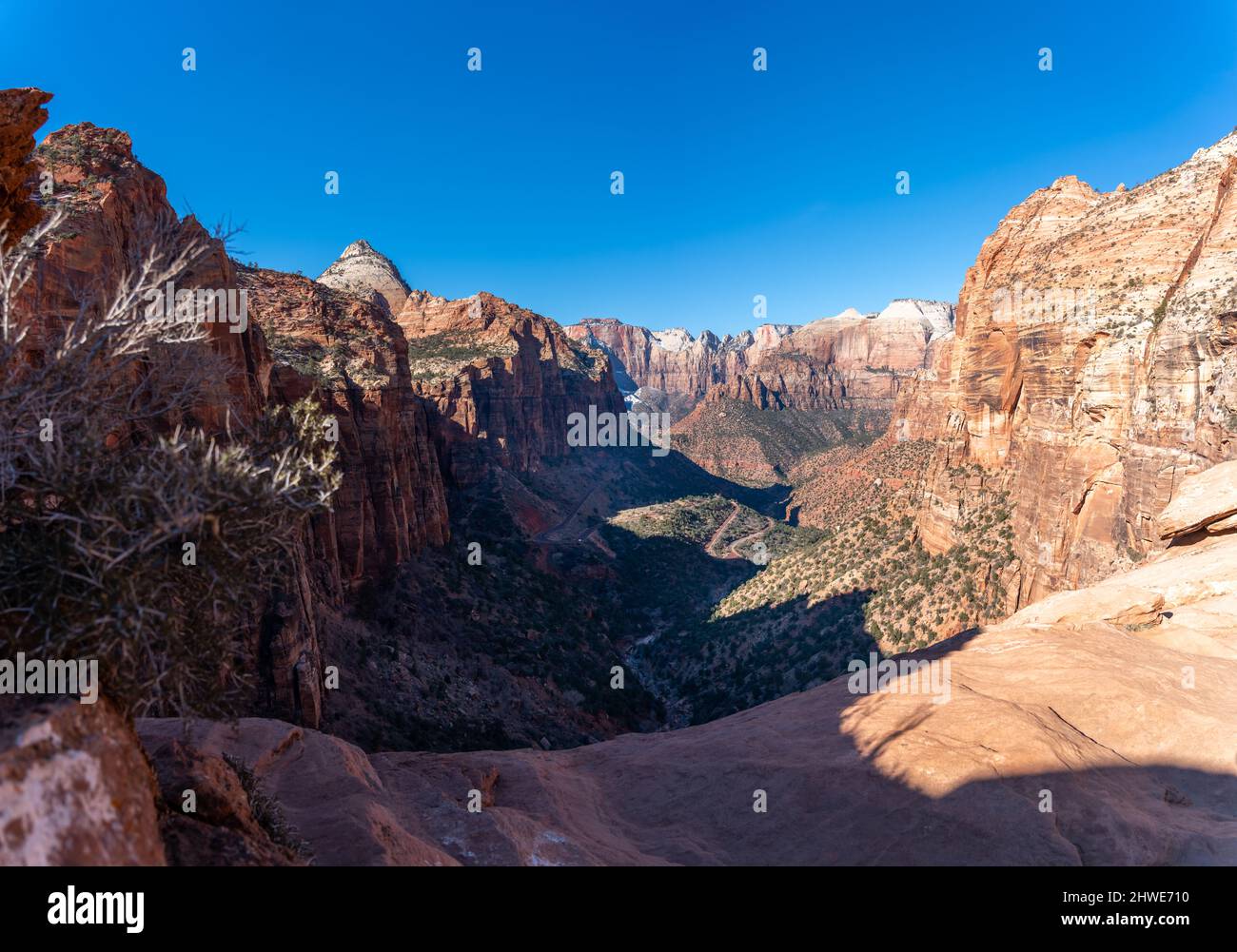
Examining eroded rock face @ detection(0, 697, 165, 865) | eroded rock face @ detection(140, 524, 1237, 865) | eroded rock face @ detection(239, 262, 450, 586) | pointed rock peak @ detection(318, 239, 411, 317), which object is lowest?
eroded rock face @ detection(140, 524, 1237, 865)

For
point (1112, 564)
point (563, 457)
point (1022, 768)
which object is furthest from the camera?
point (563, 457)

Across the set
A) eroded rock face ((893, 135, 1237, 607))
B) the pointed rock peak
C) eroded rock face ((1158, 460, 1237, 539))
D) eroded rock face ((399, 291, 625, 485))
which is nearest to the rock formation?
eroded rock face ((1158, 460, 1237, 539))

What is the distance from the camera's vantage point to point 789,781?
40.9ft

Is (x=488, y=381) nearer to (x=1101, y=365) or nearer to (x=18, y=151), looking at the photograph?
(x=1101, y=365)

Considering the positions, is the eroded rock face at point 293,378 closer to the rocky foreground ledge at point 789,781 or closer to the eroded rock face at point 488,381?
the rocky foreground ledge at point 789,781

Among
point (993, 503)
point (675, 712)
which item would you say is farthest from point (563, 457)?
point (993, 503)

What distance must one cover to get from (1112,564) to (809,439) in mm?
128879

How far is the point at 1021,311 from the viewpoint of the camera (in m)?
32.7

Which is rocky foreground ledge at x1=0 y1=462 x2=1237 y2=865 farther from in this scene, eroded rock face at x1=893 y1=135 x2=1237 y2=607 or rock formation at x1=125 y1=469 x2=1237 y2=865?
eroded rock face at x1=893 y1=135 x2=1237 y2=607

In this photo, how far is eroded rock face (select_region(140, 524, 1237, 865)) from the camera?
366 inches

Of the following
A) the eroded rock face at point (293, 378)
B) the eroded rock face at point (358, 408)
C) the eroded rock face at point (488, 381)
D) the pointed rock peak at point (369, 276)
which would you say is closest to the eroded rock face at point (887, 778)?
the eroded rock face at point (293, 378)

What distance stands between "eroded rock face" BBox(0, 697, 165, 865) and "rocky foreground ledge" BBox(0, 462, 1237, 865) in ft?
0.06

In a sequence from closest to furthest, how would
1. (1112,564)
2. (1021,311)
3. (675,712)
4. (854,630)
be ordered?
(1112,564) → (1021,311) → (854,630) → (675,712)
